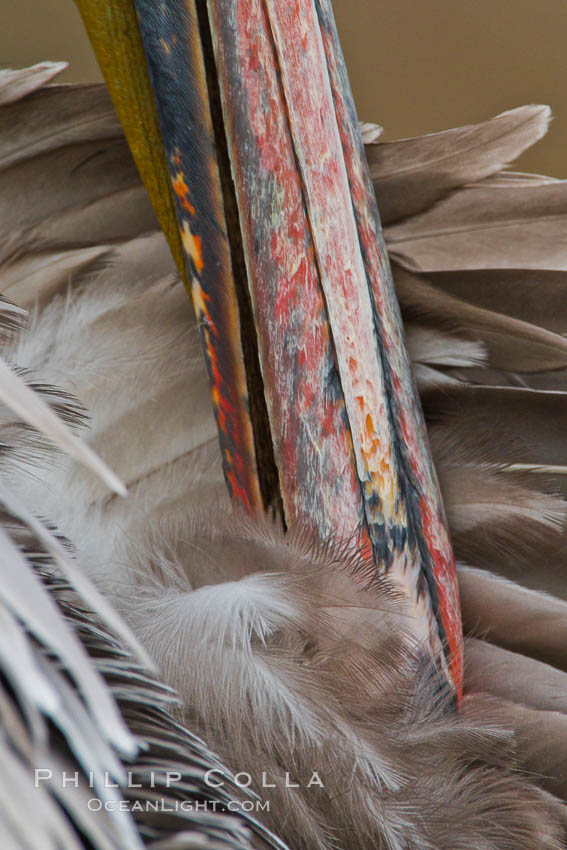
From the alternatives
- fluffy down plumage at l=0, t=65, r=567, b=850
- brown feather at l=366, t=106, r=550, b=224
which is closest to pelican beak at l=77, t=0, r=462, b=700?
fluffy down plumage at l=0, t=65, r=567, b=850

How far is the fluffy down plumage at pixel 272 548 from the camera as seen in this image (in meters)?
0.32

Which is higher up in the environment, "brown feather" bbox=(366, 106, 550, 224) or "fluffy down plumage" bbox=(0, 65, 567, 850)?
"brown feather" bbox=(366, 106, 550, 224)

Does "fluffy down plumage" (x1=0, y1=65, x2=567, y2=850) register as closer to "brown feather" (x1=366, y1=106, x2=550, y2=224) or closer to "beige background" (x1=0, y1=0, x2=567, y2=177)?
"brown feather" (x1=366, y1=106, x2=550, y2=224)

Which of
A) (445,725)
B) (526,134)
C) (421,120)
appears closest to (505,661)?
(445,725)

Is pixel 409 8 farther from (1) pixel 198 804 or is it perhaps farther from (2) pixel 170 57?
(1) pixel 198 804

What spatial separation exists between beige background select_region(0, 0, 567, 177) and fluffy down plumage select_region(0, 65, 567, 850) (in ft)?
2.02

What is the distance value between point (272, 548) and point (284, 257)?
18 cm

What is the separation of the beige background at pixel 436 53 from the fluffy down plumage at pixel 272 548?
0.62m

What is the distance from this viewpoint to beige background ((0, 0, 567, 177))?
1.16 m

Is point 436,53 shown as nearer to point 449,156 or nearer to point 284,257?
point 449,156

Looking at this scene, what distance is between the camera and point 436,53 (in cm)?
120

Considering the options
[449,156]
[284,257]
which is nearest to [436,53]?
[449,156]

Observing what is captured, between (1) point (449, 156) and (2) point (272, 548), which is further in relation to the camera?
(1) point (449, 156)

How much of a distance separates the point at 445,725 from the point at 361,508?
0.47ft
